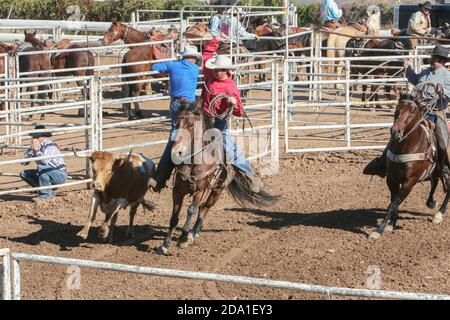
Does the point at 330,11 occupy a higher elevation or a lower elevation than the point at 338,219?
higher

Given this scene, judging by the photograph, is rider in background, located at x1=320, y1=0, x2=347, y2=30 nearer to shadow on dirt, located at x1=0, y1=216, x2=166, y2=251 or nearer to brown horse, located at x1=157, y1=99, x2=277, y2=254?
shadow on dirt, located at x1=0, y1=216, x2=166, y2=251

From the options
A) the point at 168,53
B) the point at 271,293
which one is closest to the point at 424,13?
the point at 168,53

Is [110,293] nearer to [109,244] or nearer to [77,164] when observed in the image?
[109,244]

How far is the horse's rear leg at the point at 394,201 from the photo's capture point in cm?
992

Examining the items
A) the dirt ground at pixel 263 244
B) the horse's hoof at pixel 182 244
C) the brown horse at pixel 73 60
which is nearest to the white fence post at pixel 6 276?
the dirt ground at pixel 263 244

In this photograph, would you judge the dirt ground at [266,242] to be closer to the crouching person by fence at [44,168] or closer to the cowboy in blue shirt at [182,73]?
the crouching person by fence at [44,168]

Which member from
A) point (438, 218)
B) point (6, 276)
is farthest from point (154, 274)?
point (438, 218)

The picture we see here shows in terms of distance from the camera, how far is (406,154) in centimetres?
995

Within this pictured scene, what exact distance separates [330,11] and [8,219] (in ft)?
44.0

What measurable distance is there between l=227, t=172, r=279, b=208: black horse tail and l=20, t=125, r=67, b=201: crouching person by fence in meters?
2.72

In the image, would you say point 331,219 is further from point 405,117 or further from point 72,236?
point 72,236

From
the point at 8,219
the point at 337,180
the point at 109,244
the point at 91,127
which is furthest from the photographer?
the point at 337,180
